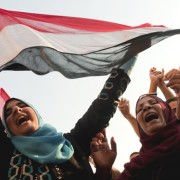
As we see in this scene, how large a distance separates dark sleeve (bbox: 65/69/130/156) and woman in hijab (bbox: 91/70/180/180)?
0.28 feet

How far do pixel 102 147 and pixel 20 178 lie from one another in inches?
26.2

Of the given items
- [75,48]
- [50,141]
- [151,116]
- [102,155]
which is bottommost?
[102,155]

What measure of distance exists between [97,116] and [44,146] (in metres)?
0.46

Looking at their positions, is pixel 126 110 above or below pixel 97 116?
above

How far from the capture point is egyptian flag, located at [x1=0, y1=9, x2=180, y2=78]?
142 inches

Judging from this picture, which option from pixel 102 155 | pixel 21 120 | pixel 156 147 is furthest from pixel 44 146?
pixel 156 147

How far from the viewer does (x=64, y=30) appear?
4156mm

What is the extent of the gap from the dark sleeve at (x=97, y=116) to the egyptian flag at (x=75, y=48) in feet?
1.03

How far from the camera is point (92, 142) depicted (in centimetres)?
314

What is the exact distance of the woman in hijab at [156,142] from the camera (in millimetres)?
2775

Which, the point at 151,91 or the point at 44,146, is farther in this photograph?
the point at 151,91

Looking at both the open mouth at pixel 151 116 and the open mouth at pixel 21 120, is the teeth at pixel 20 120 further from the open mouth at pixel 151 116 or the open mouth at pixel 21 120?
the open mouth at pixel 151 116

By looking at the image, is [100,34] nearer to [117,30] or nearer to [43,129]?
[117,30]

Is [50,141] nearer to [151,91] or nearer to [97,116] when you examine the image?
[97,116]
